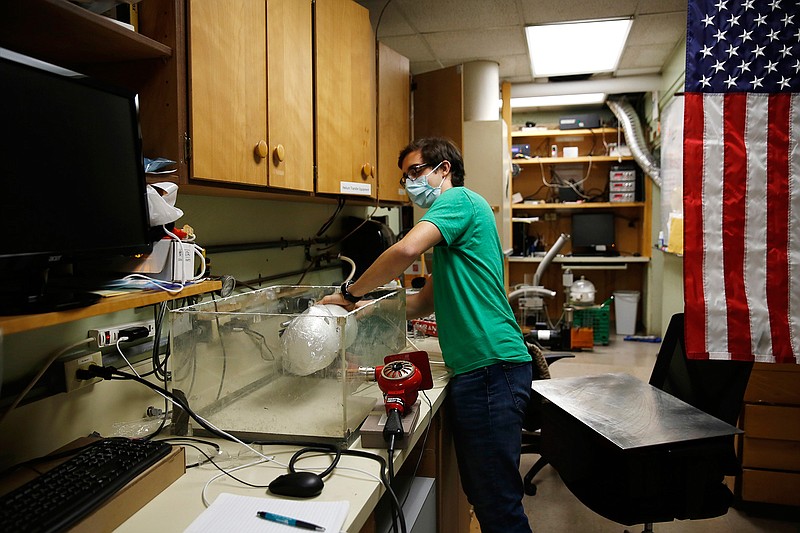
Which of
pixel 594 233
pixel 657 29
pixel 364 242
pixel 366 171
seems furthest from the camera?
pixel 594 233

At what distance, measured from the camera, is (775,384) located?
2465 mm

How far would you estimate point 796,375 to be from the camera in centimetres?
243

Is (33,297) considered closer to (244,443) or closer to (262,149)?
(244,443)

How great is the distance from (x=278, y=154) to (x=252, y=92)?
8.0 inches

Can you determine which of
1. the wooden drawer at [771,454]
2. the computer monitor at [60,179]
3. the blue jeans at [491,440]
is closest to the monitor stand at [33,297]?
the computer monitor at [60,179]

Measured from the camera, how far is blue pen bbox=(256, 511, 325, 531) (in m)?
0.95

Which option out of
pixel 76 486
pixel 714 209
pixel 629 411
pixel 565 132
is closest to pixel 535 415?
pixel 629 411

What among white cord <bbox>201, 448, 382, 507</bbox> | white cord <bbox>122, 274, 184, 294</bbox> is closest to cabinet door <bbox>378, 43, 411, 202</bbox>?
white cord <bbox>122, 274, 184, 294</bbox>

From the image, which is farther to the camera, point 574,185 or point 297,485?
point 574,185

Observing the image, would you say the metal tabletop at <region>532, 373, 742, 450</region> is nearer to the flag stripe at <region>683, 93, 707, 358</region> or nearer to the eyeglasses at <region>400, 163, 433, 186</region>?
the flag stripe at <region>683, 93, 707, 358</region>

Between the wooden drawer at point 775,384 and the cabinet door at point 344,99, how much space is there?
1.88 metres

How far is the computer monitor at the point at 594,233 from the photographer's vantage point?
6.36 metres

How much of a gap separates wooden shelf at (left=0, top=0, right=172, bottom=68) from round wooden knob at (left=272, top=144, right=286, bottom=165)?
44cm

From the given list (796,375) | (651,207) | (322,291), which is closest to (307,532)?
(322,291)
